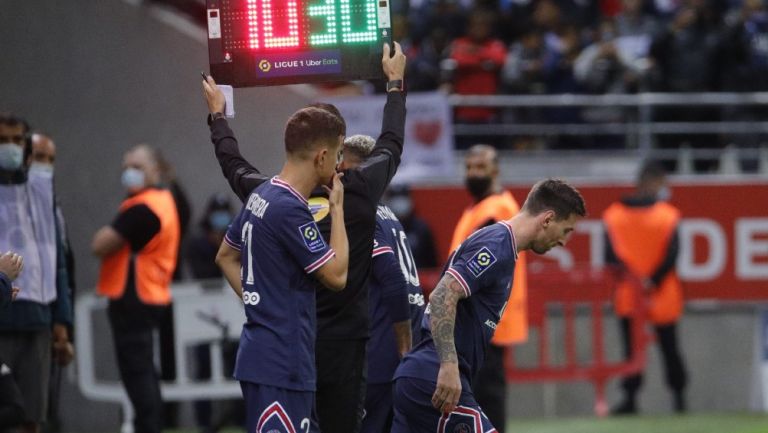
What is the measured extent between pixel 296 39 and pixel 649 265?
8925mm

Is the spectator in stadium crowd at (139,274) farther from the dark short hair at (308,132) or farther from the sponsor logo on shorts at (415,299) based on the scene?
the dark short hair at (308,132)

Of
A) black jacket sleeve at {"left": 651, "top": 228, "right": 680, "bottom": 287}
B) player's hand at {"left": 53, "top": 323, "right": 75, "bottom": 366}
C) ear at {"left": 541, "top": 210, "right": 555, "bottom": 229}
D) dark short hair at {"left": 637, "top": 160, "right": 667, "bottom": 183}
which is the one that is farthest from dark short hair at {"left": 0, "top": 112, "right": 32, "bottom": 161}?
black jacket sleeve at {"left": 651, "top": 228, "right": 680, "bottom": 287}

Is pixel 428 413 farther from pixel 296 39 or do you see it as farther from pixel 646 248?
pixel 646 248

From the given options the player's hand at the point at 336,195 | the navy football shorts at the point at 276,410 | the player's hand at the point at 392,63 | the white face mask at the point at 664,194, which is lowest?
the navy football shorts at the point at 276,410

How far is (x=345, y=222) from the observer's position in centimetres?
733

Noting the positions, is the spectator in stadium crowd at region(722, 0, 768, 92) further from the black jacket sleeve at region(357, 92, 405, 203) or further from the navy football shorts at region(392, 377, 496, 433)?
the navy football shorts at region(392, 377, 496, 433)

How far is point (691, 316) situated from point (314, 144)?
10.4 meters

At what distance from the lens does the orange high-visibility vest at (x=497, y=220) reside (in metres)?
10.2

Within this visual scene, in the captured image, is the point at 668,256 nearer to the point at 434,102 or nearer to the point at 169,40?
the point at 434,102

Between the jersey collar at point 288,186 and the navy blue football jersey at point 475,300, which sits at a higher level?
the jersey collar at point 288,186

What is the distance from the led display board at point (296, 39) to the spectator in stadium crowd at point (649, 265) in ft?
27.2

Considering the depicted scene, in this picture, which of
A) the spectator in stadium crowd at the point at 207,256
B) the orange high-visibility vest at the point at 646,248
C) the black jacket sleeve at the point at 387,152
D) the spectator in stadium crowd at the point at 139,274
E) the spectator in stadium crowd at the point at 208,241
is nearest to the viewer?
the black jacket sleeve at the point at 387,152

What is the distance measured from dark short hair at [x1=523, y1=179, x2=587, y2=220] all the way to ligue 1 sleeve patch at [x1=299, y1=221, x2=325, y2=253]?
128cm

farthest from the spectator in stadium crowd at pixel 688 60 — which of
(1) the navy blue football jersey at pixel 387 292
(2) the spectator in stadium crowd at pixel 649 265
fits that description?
(1) the navy blue football jersey at pixel 387 292
